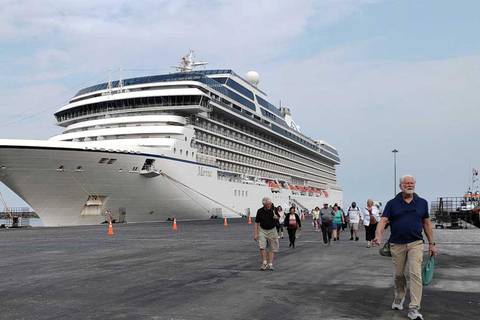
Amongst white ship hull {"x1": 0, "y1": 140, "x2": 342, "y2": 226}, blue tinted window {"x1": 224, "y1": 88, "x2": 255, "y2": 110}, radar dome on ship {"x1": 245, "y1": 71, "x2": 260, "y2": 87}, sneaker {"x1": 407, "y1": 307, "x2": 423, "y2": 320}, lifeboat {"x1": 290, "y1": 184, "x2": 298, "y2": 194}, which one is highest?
radar dome on ship {"x1": 245, "y1": 71, "x2": 260, "y2": 87}

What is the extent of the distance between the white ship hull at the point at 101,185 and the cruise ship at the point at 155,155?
58mm

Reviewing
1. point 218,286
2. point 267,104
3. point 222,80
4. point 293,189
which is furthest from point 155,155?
point 293,189

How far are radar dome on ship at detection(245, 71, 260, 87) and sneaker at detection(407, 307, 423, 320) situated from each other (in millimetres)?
59818

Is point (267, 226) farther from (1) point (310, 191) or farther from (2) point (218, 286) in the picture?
(1) point (310, 191)

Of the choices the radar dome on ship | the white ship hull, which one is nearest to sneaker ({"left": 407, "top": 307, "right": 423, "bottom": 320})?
the white ship hull

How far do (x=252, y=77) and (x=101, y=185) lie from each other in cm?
3799

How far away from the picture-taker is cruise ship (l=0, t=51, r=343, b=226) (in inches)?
1103

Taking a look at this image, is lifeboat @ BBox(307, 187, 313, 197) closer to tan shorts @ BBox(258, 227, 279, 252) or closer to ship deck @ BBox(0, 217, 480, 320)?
ship deck @ BBox(0, 217, 480, 320)

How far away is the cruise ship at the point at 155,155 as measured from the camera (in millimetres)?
28016

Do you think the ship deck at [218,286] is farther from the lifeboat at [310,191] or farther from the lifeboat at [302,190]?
the lifeboat at [310,191]

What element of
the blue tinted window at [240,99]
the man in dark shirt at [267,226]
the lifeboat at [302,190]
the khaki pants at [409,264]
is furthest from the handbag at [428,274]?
the lifeboat at [302,190]

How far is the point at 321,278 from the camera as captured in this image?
28.9 ft

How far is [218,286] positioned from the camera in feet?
25.7

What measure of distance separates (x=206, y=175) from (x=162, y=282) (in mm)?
29804
